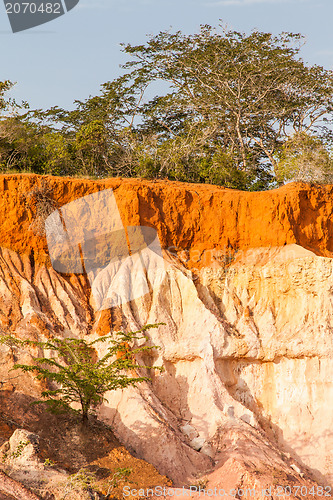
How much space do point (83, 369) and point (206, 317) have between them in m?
4.87

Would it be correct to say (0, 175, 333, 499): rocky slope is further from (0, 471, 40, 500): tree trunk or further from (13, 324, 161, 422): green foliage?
(0, 471, 40, 500): tree trunk

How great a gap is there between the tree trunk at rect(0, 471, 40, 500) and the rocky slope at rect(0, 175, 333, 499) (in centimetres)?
421

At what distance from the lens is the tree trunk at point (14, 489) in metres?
13.5

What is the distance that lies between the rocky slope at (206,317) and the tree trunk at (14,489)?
4.21 metres

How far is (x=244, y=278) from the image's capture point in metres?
22.6

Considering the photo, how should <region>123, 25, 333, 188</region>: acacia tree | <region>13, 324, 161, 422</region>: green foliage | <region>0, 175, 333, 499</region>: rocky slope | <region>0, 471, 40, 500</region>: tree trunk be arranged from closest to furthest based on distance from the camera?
<region>0, 471, 40, 500</region>: tree trunk, <region>13, 324, 161, 422</region>: green foliage, <region>0, 175, 333, 499</region>: rocky slope, <region>123, 25, 333, 188</region>: acacia tree

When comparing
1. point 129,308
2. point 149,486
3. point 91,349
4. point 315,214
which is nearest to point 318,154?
point 315,214

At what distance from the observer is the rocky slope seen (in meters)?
18.7

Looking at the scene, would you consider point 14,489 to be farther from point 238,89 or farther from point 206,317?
point 238,89

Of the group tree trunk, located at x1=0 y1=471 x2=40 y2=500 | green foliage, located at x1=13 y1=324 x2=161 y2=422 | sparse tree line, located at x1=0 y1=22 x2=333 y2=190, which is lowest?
tree trunk, located at x1=0 y1=471 x2=40 y2=500

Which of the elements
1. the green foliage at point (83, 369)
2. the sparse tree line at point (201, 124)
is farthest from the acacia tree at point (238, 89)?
the green foliage at point (83, 369)

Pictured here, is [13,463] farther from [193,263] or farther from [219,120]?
[219,120]

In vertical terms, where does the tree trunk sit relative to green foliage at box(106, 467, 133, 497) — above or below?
above

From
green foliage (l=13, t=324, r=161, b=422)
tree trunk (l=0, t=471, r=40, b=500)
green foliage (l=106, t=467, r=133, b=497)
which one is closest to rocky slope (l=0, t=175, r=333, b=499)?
green foliage (l=13, t=324, r=161, b=422)
